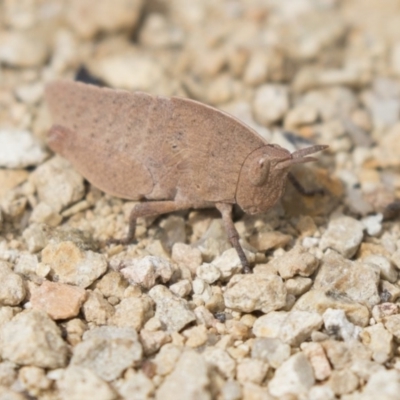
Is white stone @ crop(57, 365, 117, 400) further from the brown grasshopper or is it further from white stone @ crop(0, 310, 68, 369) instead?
the brown grasshopper

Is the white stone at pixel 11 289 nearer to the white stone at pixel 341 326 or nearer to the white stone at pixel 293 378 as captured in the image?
the white stone at pixel 293 378

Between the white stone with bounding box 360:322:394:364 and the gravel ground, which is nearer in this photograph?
the gravel ground

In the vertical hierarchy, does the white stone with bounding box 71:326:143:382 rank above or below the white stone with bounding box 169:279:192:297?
above

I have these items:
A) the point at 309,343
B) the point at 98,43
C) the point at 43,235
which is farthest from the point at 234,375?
the point at 98,43

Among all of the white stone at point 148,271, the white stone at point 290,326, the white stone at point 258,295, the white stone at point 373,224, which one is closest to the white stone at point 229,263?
the white stone at point 258,295

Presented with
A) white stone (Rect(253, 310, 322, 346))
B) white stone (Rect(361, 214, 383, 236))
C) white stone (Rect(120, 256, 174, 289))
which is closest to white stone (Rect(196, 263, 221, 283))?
white stone (Rect(120, 256, 174, 289))

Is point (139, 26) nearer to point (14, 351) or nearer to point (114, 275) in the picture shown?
point (114, 275)
